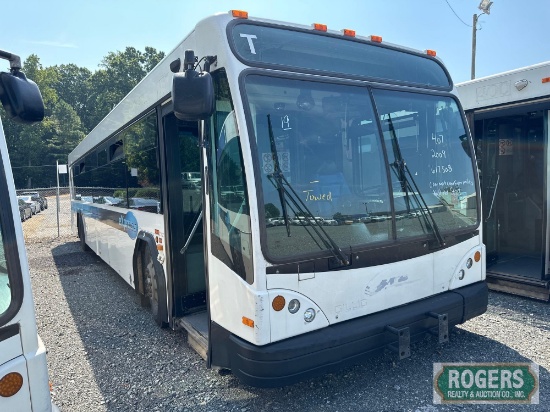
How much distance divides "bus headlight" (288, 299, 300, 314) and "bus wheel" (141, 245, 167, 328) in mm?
1870

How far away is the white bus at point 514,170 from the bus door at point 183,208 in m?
3.92

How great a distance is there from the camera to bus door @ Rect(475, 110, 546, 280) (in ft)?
19.9

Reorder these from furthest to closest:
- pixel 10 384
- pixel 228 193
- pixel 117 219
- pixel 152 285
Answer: pixel 117 219 < pixel 152 285 < pixel 228 193 < pixel 10 384

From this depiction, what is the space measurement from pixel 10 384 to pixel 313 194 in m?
1.97

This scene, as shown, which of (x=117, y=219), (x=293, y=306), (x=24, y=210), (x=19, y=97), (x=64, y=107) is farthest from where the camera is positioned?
(x=64, y=107)

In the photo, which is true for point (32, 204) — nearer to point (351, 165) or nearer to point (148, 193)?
point (148, 193)

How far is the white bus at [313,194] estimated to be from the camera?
8.57 ft

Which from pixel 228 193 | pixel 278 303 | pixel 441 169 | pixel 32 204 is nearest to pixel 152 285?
pixel 228 193

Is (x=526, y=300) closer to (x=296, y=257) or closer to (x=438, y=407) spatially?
(x=438, y=407)

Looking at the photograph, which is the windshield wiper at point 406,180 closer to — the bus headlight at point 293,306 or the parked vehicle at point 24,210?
the bus headlight at point 293,306

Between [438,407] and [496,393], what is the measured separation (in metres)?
0.58

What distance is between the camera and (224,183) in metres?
2.82

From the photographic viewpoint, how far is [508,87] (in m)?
5.05

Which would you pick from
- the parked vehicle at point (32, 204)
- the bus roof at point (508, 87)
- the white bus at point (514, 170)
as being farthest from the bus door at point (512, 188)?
the parked vehicle at point (32, 204)
